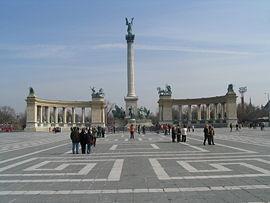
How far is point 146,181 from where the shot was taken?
995 centimetres

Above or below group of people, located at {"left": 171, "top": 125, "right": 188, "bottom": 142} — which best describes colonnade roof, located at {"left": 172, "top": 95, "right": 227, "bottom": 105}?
above

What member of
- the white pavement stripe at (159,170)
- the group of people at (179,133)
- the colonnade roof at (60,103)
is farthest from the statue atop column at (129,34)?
the white pavement stripe at (159,170)

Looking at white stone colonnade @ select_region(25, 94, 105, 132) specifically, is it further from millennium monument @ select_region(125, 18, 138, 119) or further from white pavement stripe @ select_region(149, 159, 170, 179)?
white pavement stripe @ select_region(149, 159, 170, 179)

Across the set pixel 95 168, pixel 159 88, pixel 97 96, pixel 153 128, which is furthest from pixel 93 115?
A: pixel 95 168

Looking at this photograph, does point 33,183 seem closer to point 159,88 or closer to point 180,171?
point 180,171

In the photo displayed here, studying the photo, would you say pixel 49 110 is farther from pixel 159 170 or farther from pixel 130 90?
pixel 159 170

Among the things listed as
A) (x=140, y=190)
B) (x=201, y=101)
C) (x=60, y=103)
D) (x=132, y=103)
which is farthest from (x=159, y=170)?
(x=60, y=103)

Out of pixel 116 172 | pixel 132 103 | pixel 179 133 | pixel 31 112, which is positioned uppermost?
pixel 132 103

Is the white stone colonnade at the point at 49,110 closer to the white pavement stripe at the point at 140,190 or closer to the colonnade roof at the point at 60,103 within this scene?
the colonnade roof at the point at 60,103

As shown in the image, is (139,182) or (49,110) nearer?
Answer: (139,182)

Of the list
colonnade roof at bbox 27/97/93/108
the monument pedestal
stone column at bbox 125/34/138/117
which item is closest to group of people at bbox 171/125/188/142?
the monument pedestal

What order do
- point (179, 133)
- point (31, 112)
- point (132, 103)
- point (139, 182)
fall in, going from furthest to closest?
point (31, 112) → point (132, 103) → point (179, 133) → point (139, 182)

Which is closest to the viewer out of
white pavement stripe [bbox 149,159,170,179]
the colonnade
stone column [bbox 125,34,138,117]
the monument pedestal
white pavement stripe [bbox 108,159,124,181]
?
white pavement stripe [bbox 108,159,124,181]

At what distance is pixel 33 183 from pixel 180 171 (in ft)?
18.5
